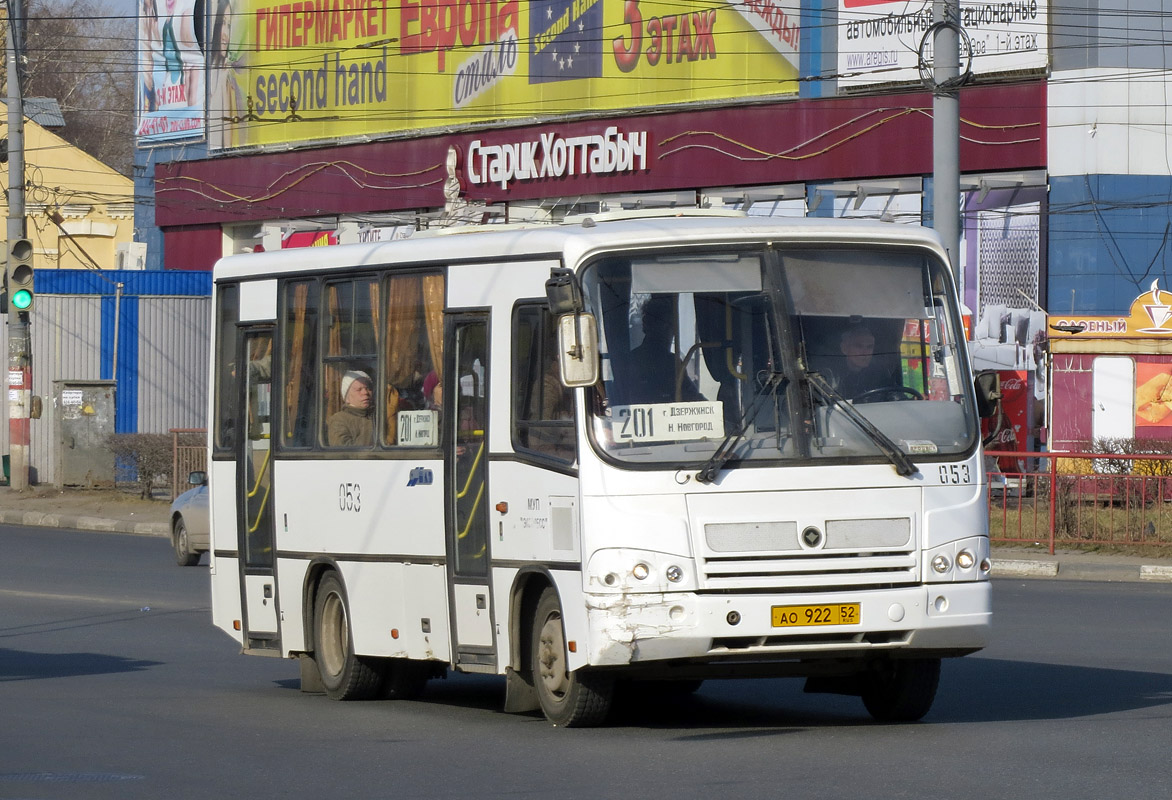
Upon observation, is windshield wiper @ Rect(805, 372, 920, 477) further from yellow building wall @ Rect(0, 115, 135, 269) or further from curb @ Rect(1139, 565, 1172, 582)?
yellow building wall @ Rect(0, 115, 135, 269)

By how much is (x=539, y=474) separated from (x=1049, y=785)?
315 cm

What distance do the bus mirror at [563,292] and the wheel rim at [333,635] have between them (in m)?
3.18

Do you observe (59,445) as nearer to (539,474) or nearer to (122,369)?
(122,369)

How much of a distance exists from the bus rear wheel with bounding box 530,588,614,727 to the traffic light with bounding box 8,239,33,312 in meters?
22.9

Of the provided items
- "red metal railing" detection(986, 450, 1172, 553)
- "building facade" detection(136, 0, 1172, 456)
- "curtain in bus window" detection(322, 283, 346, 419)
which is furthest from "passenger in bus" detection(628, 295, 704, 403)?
"building facade" detection(136, 0, 1172, 456)

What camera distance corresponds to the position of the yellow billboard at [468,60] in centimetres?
3606

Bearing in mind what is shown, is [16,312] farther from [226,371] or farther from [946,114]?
[226,371]

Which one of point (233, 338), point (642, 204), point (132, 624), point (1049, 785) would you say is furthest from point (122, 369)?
point (1049, 785)

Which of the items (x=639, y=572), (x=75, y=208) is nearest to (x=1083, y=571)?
(x=639, y=572)

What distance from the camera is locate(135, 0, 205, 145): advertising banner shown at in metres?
48.0

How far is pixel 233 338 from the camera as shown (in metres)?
13.0

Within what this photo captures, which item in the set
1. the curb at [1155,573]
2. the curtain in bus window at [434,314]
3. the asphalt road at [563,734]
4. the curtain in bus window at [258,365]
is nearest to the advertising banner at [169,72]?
the curb at [1155,573]

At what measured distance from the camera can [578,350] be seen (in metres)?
9.44

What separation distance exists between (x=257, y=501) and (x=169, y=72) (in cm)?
3820
